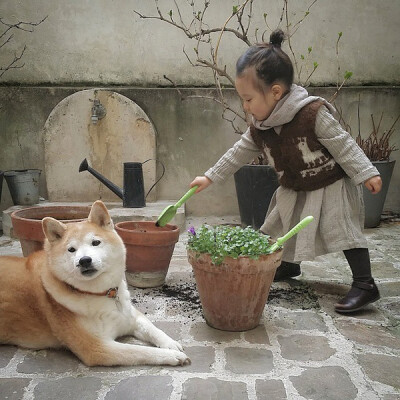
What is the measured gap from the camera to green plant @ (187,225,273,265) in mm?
2113

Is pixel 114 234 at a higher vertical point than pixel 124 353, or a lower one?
higher

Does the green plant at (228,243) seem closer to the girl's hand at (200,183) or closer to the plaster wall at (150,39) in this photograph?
the girl's hand at (200,183)

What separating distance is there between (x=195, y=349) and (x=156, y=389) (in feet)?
1.24

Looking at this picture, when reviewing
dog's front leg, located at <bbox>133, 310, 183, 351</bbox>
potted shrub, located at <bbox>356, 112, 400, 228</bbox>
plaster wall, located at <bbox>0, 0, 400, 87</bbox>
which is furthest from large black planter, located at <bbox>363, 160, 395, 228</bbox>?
dog's front leg, located at <bbox>133, 310, 183, 351</bbox>

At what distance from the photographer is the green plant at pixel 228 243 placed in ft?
6.93

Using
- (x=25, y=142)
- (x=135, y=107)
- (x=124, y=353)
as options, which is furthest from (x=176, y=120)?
(x=124, y=353)

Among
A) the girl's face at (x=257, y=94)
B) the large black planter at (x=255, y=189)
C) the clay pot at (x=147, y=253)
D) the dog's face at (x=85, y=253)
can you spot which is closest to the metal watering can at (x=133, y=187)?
the large black planter at (x=255, y=189)

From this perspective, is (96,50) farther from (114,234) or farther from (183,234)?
(114,234)

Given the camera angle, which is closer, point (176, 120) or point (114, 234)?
point (114, 234)

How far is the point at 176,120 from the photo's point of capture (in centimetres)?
483

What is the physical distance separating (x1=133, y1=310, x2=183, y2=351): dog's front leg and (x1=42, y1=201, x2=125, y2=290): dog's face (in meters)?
0.26

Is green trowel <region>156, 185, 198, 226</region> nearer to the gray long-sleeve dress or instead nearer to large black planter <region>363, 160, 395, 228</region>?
the gray long-sleeve dress

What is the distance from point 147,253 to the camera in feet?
9.12

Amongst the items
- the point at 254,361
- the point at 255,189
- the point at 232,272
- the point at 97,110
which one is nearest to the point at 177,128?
the point at 97,110
